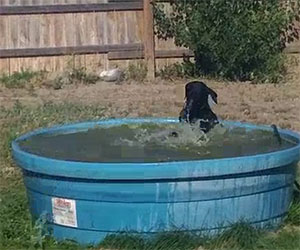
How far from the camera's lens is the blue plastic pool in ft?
16.7

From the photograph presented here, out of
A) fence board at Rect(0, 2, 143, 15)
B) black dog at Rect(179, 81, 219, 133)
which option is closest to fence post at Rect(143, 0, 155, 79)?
fence board at Rect(0, 2, 143, 15)

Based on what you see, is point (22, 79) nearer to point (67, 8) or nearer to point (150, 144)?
point (67, 8)

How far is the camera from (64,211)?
5.37m

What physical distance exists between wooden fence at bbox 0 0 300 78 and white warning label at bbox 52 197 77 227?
8.60 metres

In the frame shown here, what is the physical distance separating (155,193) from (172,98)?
22.1 ft

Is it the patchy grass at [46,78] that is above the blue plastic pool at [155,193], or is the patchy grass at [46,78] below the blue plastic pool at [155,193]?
below

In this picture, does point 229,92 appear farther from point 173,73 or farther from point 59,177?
point 59,177

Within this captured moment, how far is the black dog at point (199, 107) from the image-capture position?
641 centimetres

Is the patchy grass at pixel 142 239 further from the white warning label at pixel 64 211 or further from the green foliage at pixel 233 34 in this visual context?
the green foliage at pixel 233 34

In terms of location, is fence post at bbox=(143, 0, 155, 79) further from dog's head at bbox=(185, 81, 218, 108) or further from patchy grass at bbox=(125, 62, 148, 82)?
dog's head at bbox=(185, 81, 218, 108)

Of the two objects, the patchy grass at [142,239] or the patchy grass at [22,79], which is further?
the patchy grass at [22,79]

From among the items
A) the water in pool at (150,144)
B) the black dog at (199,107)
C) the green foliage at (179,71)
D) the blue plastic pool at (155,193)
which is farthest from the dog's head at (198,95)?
the green foliage at (179,71)

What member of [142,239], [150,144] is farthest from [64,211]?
[150,144]

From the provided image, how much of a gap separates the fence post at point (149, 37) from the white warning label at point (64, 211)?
865 cm
